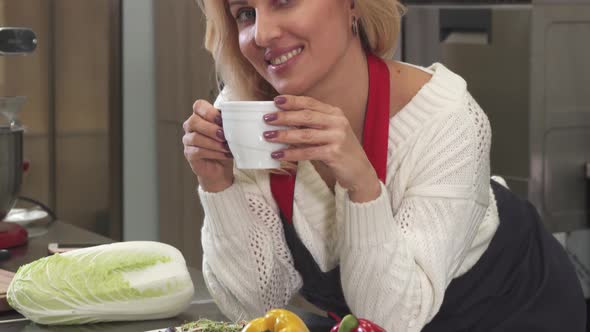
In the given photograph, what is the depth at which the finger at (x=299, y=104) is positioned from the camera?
1.29 m

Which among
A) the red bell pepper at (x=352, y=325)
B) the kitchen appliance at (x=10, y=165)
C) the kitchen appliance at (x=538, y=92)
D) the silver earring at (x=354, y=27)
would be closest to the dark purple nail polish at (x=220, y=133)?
the silver earring at (x=354, y=27)

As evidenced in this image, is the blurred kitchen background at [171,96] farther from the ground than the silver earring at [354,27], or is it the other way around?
the silver earring at [354,27]

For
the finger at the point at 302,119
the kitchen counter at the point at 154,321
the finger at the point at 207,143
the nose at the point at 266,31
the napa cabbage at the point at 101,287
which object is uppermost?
the nose at the point at 266,31

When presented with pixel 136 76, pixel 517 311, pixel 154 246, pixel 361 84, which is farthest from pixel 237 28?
pixel 136 76

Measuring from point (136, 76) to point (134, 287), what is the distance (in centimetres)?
276

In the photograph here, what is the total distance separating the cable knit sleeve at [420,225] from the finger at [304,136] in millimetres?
132

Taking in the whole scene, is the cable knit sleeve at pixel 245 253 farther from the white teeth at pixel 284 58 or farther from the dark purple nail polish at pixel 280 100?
the dark purple nail polish at pixel 280 100

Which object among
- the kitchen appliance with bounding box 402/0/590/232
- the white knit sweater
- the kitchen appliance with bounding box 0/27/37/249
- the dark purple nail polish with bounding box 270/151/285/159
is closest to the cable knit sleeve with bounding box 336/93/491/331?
the white knit sweater

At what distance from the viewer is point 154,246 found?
1595mm

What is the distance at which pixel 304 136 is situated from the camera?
134 cm

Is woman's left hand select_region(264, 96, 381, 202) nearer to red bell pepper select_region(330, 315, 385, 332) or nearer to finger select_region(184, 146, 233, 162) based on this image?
finger select_region(184, 146, 233, 162)

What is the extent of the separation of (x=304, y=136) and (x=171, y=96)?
2.88 metres

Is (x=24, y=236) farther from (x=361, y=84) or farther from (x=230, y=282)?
(x=361, y=84)

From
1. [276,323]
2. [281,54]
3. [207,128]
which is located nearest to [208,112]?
[207,128]
